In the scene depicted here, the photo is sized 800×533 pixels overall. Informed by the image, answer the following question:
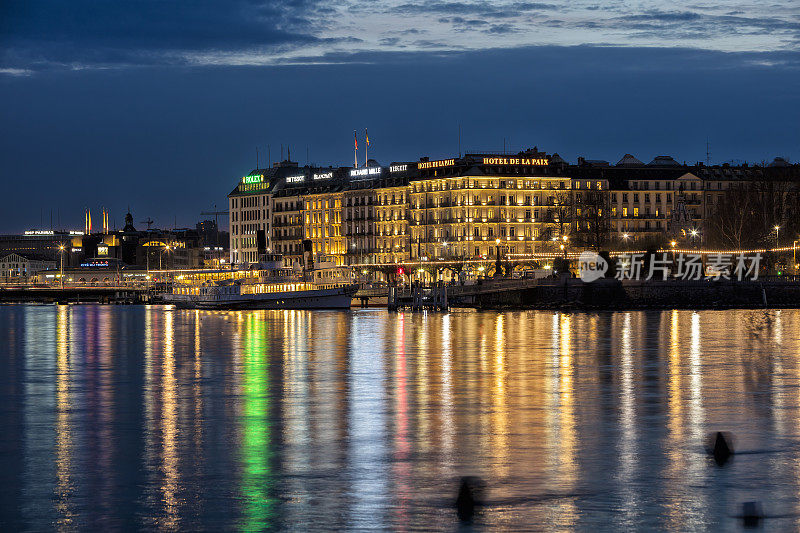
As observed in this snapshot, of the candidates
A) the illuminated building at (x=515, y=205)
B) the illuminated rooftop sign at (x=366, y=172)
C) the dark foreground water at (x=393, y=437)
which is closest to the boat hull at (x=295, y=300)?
the illuminated building at (x=515, y=205)

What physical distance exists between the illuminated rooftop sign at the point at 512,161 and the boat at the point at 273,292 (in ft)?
120

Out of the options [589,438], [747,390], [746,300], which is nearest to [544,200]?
[746,300]

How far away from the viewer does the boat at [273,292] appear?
133 metres

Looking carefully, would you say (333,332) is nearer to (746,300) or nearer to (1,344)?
(1,344)

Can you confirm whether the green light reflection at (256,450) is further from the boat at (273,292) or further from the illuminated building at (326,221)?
the illuminated building at (326,221)

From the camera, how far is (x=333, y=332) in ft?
256

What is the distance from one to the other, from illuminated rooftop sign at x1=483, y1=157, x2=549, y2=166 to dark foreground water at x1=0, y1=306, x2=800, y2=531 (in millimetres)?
118396

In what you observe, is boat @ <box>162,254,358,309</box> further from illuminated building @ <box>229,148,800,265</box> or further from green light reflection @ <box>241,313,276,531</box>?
green light reflection @ <box>241,313,276,531</box>

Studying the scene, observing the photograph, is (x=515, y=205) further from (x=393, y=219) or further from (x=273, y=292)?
(x=273, y=292)

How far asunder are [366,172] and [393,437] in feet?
541

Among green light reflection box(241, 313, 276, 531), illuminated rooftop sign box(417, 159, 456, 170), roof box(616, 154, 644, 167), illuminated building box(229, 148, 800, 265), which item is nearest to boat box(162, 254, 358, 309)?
illuminated building box(229, 148, 800, 265)

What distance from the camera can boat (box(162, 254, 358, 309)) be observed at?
132750 mm

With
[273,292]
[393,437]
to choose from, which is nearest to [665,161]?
[273,292]

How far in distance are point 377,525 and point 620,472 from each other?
20.5ft
